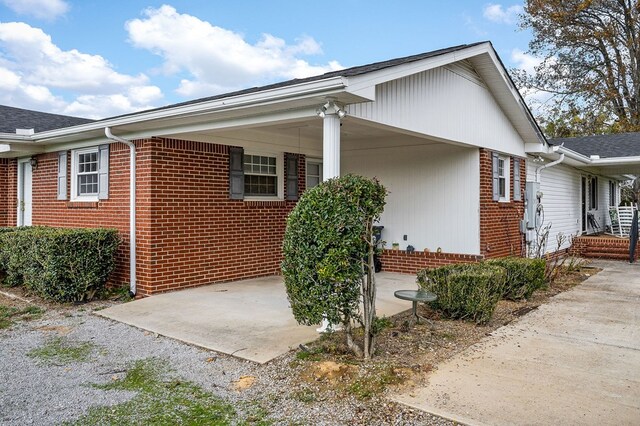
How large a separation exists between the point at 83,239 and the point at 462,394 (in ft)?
18.6

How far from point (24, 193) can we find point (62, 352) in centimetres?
709

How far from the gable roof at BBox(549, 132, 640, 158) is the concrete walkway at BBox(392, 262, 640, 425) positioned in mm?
9101

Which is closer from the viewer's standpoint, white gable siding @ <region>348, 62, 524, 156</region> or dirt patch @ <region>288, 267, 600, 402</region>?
dirt patch @ <region>288, 267, 600, 402</region>

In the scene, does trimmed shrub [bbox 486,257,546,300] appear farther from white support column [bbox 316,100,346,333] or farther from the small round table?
white support column [bbox 316,100,346,333]

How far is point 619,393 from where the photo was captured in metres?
3.63

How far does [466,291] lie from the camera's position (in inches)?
220

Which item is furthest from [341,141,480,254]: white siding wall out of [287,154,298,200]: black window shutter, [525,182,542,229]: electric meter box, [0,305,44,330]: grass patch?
[0,305,44,330]: grass patch

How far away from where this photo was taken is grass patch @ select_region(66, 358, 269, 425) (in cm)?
328

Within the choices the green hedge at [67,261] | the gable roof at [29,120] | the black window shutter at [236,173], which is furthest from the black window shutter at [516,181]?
the gable roof at [29,120]

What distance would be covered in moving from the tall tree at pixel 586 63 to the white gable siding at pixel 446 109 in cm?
1879

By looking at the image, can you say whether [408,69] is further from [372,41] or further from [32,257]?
[372,41]

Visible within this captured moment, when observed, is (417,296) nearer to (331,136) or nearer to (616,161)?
(331,136)

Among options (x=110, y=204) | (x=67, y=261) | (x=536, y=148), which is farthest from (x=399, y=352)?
(x=536, y=148)

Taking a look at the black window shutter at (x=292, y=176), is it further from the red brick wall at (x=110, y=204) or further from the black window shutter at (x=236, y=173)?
the red brick wall at (x=110, y=204)
